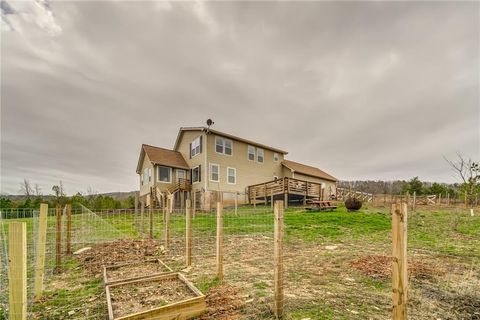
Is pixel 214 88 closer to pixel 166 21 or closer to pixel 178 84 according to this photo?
pixel 178 84

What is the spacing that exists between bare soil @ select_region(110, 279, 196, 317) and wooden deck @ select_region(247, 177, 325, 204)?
55.8ft

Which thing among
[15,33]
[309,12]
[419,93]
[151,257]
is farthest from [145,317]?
[419,93]

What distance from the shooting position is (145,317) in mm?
3297

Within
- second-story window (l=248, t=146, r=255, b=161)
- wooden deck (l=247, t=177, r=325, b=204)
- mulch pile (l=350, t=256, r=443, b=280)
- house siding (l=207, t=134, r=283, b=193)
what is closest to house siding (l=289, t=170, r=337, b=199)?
house siding (l=207, t=134, r=283, b=193)

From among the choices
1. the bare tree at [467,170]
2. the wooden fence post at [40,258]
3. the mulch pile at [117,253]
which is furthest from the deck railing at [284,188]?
the wooden fence post at [40,258]

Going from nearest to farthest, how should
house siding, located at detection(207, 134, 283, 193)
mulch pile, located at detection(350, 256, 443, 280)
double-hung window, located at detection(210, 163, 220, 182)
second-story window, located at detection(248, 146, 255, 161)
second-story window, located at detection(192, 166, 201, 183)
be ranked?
mulch pile, located at detection(350, 256, 443, 280) < double-hung window, located at detection(210, 163, 220, 182) < house siding, located at detection(207, 134, 283, 193) < second-story window, located at detection(192, 166, 201, 183) < second-story window, located at detection(248, 146, 255, 161)

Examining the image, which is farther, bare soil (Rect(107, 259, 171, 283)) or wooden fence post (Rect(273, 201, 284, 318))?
bare soil (Rect(107, 259, 171, 283))

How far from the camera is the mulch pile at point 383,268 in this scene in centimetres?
552

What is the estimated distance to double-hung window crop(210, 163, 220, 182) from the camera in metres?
23.0

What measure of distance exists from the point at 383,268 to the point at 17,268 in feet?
21.7

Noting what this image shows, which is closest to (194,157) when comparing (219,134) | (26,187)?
(219,134)

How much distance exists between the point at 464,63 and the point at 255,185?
57.1 feet

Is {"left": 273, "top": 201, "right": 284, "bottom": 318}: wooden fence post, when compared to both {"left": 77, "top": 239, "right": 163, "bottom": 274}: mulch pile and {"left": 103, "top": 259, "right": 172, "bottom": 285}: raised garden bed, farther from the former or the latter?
{"left": 77, "top": 239, "right": 163, "bottom": 274}: mulch pile

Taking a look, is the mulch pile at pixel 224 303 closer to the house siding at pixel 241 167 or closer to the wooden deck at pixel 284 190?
the wooden deck at pixel 284 190
